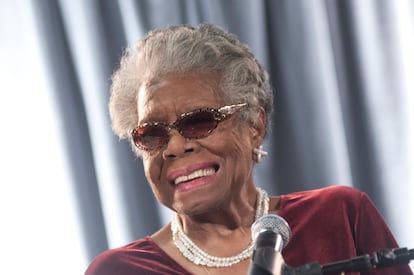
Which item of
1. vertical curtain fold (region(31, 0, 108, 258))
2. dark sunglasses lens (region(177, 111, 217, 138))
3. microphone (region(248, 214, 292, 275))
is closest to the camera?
microphone (region(248, 214, 292, 275))

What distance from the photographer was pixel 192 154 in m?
1.31

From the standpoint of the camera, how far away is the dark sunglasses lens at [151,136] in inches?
52.2

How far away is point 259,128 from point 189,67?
0.79 ft

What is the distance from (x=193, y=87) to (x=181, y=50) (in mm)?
95

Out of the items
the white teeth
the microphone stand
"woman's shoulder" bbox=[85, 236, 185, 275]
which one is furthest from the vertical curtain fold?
the microphone stand

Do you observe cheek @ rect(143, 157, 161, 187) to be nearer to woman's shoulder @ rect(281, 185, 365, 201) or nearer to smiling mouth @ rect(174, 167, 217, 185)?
smiling mouth @ rect(174, 167, 217, 185)

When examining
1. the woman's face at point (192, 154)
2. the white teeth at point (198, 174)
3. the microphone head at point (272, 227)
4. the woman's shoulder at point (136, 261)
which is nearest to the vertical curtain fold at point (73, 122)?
the woman's shoulder at point (136, 261)

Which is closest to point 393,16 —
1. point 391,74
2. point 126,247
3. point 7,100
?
point 391,74

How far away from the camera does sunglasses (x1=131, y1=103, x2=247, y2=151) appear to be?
4.27 ft

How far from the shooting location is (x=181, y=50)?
1376 mm

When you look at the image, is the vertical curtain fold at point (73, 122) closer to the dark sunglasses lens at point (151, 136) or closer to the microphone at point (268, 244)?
the dark sunglasses lens at point (151, 136)

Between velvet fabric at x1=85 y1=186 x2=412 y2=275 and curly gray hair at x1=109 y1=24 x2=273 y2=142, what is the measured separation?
0.27 metres

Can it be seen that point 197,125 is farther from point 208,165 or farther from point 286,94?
point 286,94

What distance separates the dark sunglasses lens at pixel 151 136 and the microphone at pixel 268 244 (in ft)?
1.53
